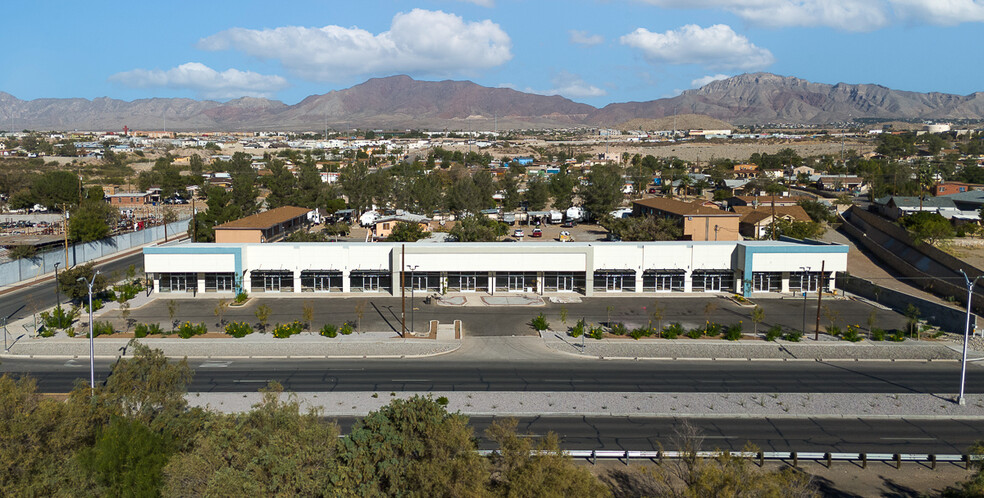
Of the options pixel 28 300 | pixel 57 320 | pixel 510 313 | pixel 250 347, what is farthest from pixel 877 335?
pixel 28 300

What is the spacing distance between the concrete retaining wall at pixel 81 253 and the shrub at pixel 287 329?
24.2 metres

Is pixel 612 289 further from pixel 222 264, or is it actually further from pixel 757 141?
pixel 757 141

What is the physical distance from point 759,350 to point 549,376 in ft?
35.3

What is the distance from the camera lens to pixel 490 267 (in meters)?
42.4

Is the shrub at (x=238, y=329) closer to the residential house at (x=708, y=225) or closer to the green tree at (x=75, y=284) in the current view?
the green tree at (x=75, y=284)

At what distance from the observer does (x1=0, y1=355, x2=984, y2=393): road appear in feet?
86.1

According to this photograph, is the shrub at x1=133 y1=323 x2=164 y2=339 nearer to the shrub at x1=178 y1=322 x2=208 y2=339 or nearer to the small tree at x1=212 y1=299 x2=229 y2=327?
the shrub at x1=178 y1=322 x2=208 y2=339

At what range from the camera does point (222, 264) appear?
42.1 meters

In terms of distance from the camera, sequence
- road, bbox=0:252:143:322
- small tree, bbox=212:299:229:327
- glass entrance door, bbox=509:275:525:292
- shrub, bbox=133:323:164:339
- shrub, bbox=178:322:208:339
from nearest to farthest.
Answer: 1. shrub, bbox=133:323:164:339
2. shrub, bbox=178:322:208:339
3. small tree, bbox=212:299:229:327
4. road, bbox=0:252:143:322
5. glass entrance door, bbox=509:275:525:292

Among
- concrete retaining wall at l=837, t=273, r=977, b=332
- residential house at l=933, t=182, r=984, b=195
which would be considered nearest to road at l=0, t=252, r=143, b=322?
concrete retaining wall at l=837, t=273, r=977, b=332

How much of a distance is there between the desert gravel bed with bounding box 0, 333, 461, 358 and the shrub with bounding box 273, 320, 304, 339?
0.49 meters

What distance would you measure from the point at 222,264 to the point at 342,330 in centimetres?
1332

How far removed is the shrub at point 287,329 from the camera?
3241 centimetres

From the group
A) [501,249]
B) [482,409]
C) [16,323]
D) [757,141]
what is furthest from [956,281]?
[757,141]
